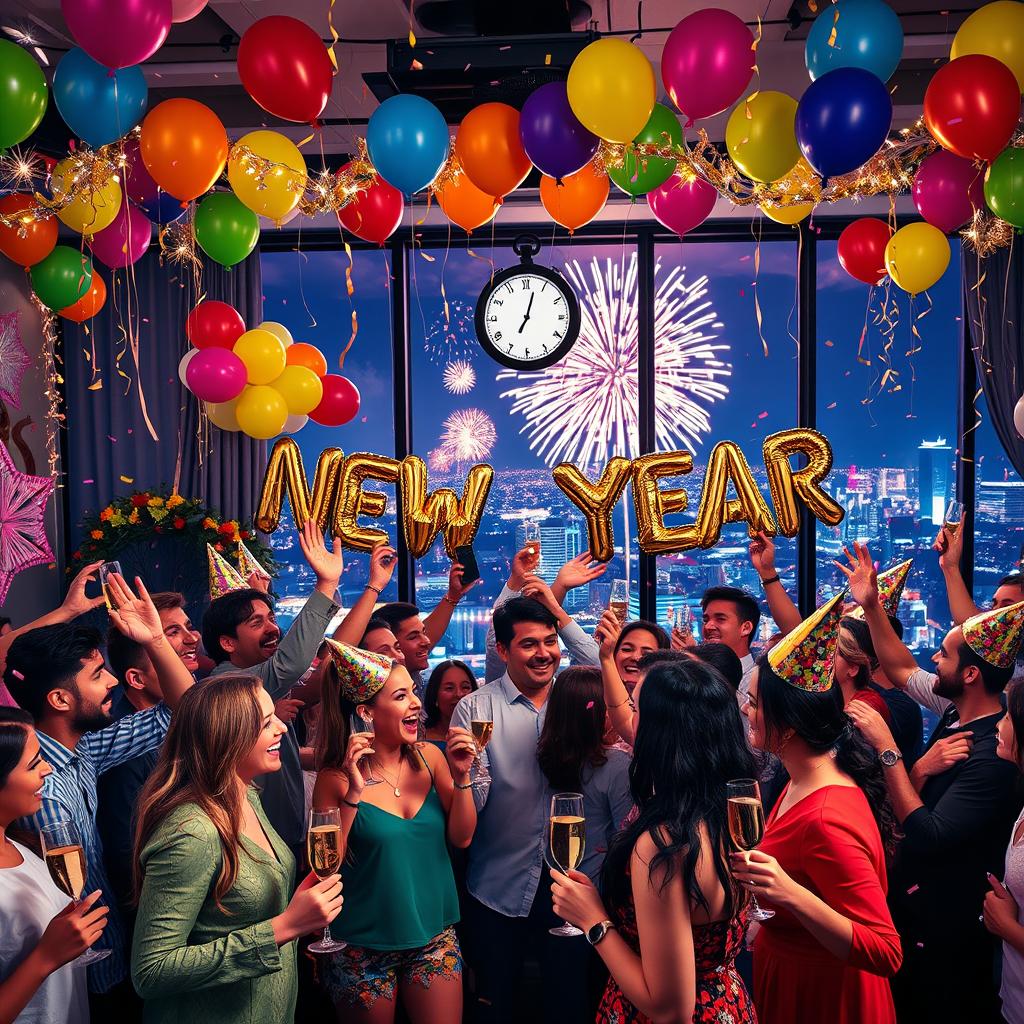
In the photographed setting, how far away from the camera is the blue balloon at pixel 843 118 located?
3049 mm

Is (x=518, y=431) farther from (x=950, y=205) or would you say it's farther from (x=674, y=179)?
(x=950, y=205)

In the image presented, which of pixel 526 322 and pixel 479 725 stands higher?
pixel 526 322

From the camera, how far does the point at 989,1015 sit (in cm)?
284

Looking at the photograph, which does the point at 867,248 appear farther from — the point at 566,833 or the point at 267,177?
the point at 566,833

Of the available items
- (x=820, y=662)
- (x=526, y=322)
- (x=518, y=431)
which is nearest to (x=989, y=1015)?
(x=820, y=662)

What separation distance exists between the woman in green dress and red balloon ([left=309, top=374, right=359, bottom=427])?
10.9ft

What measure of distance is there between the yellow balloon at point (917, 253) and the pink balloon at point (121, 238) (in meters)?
2.97

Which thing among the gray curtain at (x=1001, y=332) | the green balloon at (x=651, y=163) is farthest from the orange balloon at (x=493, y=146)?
the gray curtain at (x=1001, y=332)

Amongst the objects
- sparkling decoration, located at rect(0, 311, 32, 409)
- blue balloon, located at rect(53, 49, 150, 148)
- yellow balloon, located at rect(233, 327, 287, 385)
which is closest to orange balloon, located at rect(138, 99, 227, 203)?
blue balloon, located at rect(53, 49, 150, 148)

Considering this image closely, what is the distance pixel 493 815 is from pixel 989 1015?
140 cm

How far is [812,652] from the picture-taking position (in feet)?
7.27

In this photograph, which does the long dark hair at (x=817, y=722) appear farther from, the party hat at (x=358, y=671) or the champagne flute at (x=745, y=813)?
the party hat at (x=358, y=671)

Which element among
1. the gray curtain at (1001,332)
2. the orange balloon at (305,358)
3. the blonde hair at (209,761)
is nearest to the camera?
the blonde hair at (209,761)

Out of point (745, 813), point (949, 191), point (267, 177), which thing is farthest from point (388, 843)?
point (949, 191)
